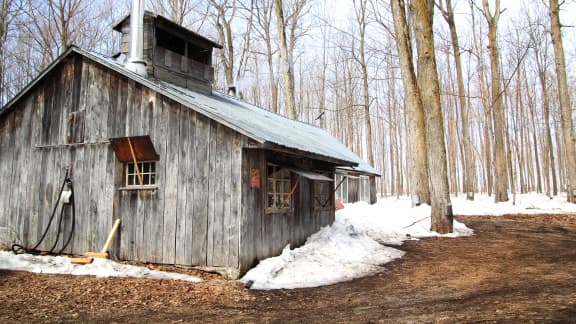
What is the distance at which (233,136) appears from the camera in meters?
7.65

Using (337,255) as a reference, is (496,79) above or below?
above

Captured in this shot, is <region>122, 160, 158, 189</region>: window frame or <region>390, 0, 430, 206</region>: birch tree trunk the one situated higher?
<region>390, 0, 430, 206</region>: birch tree trunk

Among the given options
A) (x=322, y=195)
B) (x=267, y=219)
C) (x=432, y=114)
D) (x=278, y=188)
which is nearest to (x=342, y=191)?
(x=432, y=114)

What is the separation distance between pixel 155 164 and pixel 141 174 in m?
0.48

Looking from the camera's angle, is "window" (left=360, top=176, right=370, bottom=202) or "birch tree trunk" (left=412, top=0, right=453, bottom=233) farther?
"window" (left=360, top=176, right=370, bottom=202)

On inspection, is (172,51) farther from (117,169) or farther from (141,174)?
(141,174)

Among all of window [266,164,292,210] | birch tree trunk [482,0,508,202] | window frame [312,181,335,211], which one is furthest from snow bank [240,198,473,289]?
birch tree trunk [482,0,508,202]

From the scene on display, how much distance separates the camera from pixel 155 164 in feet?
27.6

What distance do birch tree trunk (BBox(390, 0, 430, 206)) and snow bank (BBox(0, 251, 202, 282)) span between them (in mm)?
11567

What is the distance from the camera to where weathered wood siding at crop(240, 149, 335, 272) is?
7551 millimetres

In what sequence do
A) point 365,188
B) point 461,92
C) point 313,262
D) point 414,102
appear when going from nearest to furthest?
point 313,262
point 414,102
point 365,188
point 461,92

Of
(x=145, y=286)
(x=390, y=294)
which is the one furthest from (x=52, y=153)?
(x=390, y=294)

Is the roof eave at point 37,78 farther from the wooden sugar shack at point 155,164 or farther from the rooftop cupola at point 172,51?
the rooftop cupola at point 172,51

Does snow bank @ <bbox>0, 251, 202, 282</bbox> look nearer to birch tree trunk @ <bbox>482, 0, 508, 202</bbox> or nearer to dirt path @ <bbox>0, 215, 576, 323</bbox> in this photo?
dirt path @ <bbox>0, 215, 576, 323</bbox>
